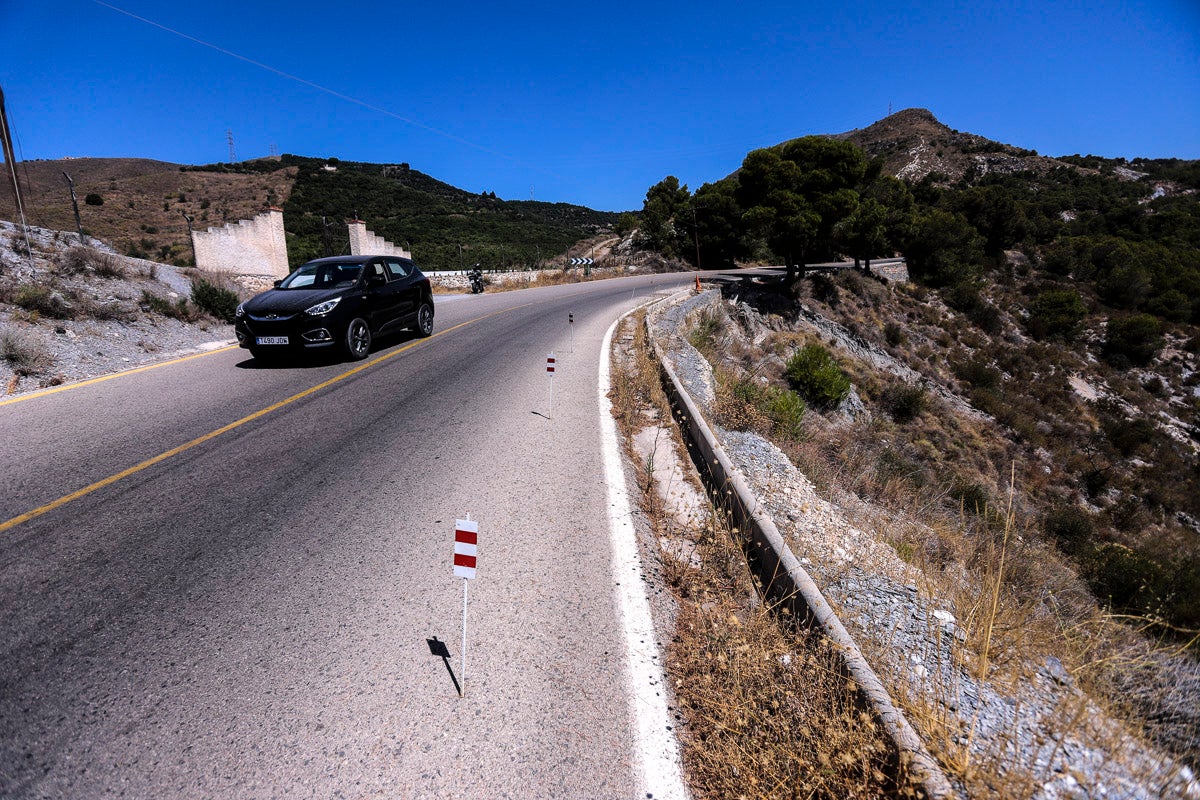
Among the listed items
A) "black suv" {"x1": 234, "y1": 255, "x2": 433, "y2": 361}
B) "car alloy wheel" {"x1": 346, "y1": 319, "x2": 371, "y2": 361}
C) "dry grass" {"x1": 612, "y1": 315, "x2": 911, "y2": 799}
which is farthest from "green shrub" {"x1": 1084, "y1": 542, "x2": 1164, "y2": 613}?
"black suv" {"x1": 234, "y1": 255, "x2": 433, "y2": 361}

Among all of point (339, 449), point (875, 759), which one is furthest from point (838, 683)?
point (339, 449)

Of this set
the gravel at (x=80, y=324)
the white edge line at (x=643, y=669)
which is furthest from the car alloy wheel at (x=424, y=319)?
the white edge line at (x=643, y=669)

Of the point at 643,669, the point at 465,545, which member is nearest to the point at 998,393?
the point at 643,669

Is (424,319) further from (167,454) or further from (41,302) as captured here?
(167,454)

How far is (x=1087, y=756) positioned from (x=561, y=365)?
9222 millimetres

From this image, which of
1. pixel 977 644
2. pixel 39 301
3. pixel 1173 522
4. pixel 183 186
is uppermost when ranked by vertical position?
pixel 183 186

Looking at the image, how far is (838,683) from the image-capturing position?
2.65 meters

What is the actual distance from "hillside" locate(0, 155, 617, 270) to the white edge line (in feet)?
78.7

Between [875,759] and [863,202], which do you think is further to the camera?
[863,202]

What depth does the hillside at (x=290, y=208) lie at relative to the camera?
35531mm

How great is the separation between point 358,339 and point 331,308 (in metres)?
0.81

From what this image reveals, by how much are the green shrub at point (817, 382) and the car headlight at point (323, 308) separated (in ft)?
50.8

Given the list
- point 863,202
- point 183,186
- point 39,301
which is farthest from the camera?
point 183,186

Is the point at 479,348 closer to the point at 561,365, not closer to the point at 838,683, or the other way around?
the point at 561,365
